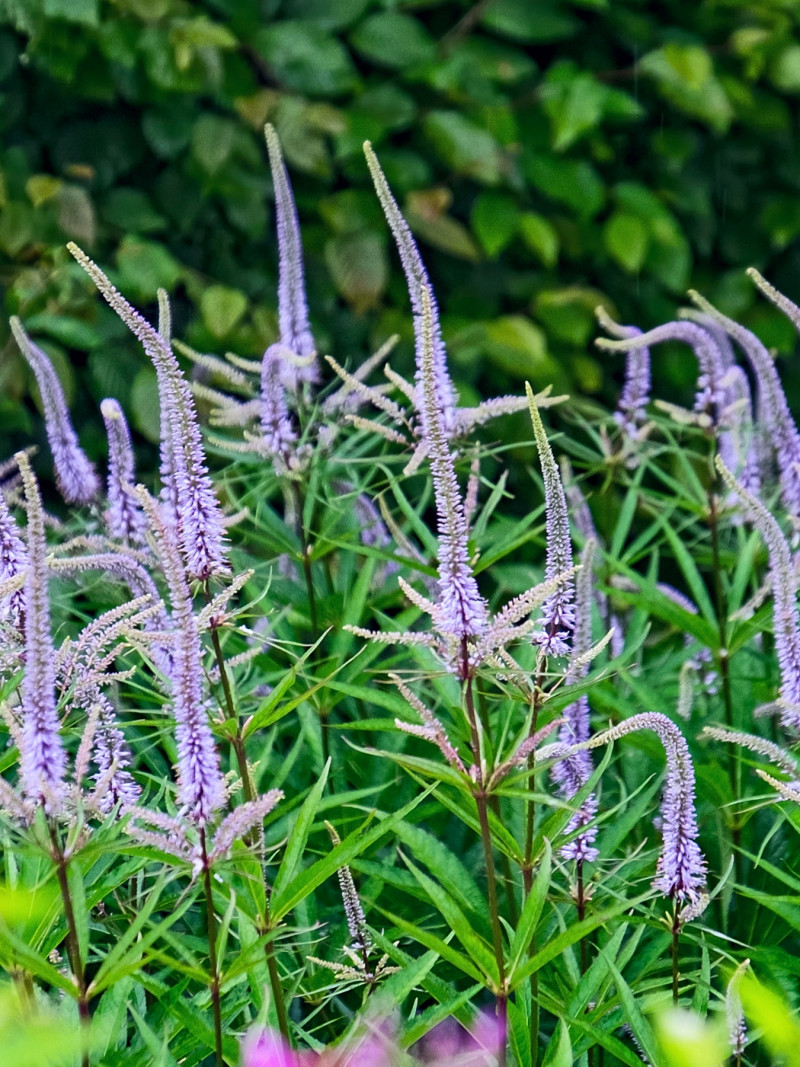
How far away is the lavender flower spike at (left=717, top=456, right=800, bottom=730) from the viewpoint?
1.55 metres

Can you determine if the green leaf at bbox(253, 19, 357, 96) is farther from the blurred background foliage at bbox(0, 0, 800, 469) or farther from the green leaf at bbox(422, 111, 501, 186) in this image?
the green leaf at bbox(422, 111, 501, 186)

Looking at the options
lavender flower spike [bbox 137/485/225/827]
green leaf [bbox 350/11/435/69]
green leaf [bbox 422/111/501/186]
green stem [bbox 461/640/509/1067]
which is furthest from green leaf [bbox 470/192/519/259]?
lavender flower spike [bbox 137/485/225/827]

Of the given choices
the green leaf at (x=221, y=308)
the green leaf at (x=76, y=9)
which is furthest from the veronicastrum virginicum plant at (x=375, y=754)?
the green leaf at (x=76, y=9)

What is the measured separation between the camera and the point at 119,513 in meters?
2.20

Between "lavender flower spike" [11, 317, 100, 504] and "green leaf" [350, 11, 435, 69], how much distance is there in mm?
2337

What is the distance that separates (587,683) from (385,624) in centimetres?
88

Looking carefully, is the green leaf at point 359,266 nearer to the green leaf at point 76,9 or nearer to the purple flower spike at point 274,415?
the green leaf at point 76,9

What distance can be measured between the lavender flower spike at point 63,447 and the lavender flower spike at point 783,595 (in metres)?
1.19

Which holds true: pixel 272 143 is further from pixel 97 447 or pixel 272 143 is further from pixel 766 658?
pixel 97 447

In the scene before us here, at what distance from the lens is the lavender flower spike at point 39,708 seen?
1.17m

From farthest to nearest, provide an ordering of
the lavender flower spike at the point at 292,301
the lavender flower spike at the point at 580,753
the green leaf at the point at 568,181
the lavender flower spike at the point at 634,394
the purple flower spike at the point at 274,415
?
1. the green leaf at the point at 568,181
2. the lavender flower spike at the point at 634,394
3. the lavender flower spike at the point at 292,301
4. the purple flower spike at the point at 274,415
5. the lavender flower spike at the point at 580,753

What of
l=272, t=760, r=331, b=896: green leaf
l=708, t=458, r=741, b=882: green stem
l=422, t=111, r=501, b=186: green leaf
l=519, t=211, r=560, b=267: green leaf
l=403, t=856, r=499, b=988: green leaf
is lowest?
l=708, t=458, r=741, b=882: green stem

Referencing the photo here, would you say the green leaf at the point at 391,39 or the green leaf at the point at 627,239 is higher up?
the green leaf at the point at 391,39

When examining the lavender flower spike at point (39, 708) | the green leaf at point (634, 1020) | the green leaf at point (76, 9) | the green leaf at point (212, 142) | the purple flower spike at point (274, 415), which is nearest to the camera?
the lavender flower spike at point (39, 708)
